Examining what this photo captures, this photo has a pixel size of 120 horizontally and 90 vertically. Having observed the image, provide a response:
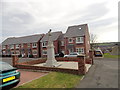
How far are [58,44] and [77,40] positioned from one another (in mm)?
7509

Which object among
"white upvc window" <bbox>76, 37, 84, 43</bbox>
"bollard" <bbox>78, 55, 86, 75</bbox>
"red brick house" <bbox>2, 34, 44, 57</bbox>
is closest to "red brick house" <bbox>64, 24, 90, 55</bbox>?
"white upvc window" <bbox>76, 37, 84, 43</bbox>

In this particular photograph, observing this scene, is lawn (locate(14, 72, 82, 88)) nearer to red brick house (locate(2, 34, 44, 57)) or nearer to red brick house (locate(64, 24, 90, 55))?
red brick house (locate(64, 24, 90, 55))

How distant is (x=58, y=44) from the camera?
96.6 ft

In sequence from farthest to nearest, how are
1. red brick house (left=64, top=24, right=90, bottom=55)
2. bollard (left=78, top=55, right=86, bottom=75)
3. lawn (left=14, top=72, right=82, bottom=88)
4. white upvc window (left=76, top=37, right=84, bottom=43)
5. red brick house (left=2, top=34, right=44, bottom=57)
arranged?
red brick house (left=2, top=34, right=44, bottom=57) → white upvc window (left=76, top=37, right=84, bottom=43) → red brick house (left=64, top=24, right=90, bottom=55) → bollard (left=78, top=55, right=86, bottom=75) → lawn (left=14, top=72, right=82, bottom=88)

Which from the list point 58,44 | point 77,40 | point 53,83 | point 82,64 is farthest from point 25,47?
point 53,83

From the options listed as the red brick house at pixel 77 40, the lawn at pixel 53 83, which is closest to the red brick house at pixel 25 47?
the red brick house at pixel 77 40

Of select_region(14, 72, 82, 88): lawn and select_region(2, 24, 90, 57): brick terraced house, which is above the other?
select_region(2, 24, 90, 57): brick terraced house

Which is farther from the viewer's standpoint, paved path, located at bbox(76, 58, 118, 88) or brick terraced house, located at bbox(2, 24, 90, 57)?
brick terraced house, located at bbox(2, 24, 90, 57)

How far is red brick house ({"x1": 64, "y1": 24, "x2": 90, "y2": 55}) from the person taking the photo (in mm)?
24031

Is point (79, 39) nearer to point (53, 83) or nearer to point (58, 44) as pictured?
point (58, 44)

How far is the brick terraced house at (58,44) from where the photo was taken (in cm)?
2473

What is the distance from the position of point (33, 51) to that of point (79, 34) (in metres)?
19.2

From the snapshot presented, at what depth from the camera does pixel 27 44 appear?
33.5 metres

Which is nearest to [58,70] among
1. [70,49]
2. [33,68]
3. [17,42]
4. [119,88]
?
[33,68]
